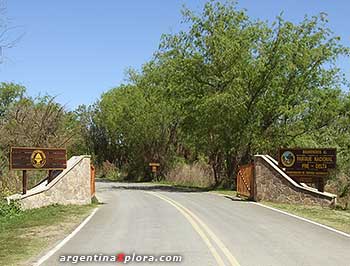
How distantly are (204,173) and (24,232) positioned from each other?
108ft

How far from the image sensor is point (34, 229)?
14.8 m

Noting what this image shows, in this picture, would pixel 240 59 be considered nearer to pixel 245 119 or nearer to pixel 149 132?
pixel 245 119

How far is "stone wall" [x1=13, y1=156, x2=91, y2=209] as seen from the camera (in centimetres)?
2164

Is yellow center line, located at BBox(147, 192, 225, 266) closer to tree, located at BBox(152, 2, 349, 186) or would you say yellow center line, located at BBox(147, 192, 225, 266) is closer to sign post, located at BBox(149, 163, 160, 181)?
tree, located at BBox(152, 2, 349, 186)

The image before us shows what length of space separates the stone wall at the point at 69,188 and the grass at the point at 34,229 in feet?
2.02

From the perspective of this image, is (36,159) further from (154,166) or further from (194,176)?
(154,166)

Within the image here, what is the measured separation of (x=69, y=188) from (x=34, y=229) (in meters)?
8.51

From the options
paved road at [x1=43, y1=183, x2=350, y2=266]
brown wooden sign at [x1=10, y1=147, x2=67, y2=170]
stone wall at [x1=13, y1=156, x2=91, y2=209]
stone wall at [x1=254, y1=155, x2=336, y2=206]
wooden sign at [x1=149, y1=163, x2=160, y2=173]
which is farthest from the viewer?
wooden sign at [x1=149, y1=163, x2=160, y2=173]

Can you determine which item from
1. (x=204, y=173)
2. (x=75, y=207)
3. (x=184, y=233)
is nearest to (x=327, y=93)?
(x=204, y=173)

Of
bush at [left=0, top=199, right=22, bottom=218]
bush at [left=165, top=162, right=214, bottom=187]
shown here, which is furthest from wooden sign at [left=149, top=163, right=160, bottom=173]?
bush at [left=0, top=199, right=22, bottom=218]

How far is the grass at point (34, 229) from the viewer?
10.9 meters

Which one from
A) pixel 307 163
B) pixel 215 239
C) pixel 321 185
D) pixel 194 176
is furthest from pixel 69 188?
pixel 194 176

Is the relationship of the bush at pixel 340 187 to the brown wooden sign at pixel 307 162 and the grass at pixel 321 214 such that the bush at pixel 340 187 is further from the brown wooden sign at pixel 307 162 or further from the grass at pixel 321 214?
the grass at pixel 321 214

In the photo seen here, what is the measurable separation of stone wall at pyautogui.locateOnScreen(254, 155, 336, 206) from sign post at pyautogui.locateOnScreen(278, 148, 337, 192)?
0.63 meters
